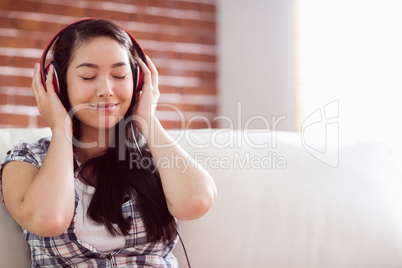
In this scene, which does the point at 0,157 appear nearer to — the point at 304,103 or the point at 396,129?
the point at 396,129

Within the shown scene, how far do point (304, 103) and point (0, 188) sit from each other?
7.64ft

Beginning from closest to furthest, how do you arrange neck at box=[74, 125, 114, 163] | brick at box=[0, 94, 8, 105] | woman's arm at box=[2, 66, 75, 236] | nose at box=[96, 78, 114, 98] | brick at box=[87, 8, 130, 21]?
woman's arm at box=[2, 66, 75, 236] → nose at box=[96, 78, 114, 98] → neck at box=[74, 125, 114, 163] → brick at box=[0, 94, 8, 105] → brick at box=[87, 8, 130, 21]

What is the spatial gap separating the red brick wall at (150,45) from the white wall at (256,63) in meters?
0.11

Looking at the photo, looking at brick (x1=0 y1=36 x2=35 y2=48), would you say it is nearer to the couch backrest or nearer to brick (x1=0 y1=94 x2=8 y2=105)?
brick (x1=0 y1=94 x2=8 y2=105)

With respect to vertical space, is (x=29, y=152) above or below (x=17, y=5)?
below

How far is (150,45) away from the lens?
3.51 m

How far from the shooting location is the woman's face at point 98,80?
3.60 ft

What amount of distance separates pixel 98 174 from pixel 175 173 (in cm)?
18

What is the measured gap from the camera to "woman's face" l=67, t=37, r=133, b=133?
43.3 inches

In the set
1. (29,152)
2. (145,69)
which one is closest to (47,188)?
(29,152)

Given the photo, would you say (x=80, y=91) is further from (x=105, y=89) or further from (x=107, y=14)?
(x=107, y=14)

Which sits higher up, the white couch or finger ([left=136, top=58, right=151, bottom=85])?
finger ([left=136, top=58, right=151, bottom=85])

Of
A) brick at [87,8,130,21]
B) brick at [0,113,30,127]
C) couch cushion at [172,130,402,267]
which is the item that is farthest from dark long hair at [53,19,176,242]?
brick at [87,8,130,21]

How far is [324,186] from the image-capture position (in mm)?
1379
